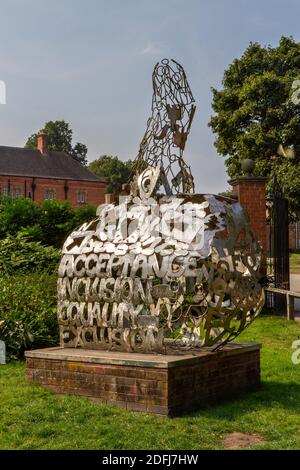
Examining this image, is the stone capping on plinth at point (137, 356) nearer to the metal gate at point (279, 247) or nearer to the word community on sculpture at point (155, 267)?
the word community on sculpture at point (155, 267)

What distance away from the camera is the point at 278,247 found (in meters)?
15.0

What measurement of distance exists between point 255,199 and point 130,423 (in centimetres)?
995

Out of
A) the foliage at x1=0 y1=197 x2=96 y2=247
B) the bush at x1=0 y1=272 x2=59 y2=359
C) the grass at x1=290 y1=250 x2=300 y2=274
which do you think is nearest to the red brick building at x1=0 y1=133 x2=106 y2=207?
the grass at x1=290 y1=250 x2=300 y2=274

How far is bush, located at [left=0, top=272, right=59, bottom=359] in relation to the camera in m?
10.3

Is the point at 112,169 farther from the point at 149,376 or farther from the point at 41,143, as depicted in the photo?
the point at 149,376

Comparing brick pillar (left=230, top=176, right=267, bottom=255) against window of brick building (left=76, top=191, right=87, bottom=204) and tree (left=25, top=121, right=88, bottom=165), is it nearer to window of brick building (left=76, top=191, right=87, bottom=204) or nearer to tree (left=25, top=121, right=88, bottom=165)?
window of brick building (left=76, top=191, right=87, bottom=204)

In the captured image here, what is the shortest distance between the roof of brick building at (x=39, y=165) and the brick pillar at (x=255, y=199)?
147 ft

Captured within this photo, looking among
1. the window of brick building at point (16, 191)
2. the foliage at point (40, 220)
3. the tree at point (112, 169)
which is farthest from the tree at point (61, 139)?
the foliage at point (40, 220)

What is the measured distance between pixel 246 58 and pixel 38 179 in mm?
29842

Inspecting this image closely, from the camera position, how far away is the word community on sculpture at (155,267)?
7.34 meters

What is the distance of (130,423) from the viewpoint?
6.38 m

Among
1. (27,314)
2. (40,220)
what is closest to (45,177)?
(40,220)

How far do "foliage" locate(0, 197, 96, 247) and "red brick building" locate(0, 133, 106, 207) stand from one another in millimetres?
39135

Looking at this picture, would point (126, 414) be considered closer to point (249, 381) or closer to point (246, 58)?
point (249, 381)
